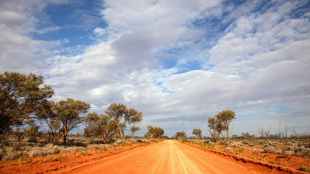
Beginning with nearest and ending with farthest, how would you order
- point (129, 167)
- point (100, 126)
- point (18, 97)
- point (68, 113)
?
point (129, 167) → point (18, 97) → point (68, 113) → point (100, 126)

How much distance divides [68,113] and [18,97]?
63.0 feet

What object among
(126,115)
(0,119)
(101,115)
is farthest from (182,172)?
(126,115)

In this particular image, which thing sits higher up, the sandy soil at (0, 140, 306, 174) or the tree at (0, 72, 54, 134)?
the tree at (0, 72, 54, 134)

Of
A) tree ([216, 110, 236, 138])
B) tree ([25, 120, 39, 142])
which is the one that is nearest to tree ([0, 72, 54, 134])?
tree ([25, 120, 39, 142])

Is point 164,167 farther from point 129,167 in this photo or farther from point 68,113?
point 68,113

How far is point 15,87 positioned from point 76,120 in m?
23.5

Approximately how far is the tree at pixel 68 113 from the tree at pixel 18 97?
16.8m

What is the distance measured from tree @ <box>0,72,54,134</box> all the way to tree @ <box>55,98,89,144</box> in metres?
16.8

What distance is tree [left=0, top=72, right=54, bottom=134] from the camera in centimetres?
2930

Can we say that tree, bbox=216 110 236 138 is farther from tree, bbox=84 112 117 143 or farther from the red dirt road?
the red dirt road

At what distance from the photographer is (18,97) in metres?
31.5

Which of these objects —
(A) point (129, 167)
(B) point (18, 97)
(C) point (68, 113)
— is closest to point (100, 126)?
(C) point (68, 113)

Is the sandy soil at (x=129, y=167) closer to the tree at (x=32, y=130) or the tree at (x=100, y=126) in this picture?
the tree at (x=32, y=130)

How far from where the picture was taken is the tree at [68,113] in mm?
A: 50594
